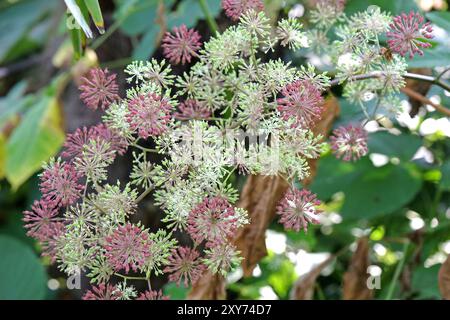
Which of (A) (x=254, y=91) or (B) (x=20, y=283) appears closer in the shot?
(A) (x=254, y=91)

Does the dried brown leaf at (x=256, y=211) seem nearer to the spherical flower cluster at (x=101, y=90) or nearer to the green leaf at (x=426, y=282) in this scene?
the spherical flower cluster at (x=101, y=90)

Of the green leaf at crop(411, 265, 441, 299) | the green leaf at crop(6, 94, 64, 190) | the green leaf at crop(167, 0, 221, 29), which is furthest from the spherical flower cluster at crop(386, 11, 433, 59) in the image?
the green leaf at crop(6, 94, 64, 190)

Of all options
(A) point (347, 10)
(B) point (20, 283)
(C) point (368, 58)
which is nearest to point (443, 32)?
(A) point (347, 10)

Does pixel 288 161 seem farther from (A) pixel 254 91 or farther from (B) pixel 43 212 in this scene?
(B) pixel 43 212

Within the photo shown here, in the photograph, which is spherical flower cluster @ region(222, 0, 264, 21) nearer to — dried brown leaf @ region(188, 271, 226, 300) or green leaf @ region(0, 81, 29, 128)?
dried brown leaf @ region(188, 271, 226, 300)

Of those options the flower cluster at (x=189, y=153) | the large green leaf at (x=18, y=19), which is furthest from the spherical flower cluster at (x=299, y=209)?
the large green leaf at (x=18, y=19)

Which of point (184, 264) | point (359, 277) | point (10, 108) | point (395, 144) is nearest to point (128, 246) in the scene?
point (184, 264)
